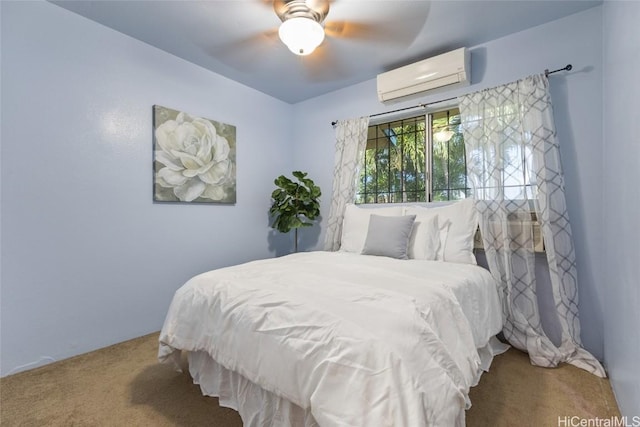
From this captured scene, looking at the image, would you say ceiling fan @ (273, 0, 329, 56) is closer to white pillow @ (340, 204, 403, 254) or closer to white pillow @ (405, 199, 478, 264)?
white pillow @ (340, 204, 403, 254)

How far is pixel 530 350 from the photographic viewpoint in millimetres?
2012

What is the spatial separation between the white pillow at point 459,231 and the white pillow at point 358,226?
421mm

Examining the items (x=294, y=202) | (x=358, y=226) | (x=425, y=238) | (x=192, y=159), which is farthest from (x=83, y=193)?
(x=425, y=238)

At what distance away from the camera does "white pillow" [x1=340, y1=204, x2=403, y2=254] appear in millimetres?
2617

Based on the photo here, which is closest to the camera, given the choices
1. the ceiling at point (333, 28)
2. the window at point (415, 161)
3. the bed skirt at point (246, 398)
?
the bed skirt at point (246, 398)

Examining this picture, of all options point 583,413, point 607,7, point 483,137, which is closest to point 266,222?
point 483,137

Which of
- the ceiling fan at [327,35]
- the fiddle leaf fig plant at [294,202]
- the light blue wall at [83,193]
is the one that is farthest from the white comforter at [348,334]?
the ceiling fan at [327,35]

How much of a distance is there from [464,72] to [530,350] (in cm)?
220

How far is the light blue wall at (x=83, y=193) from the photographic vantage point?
186 centimetres

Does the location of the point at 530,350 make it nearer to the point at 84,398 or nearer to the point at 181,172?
the point at 84,398

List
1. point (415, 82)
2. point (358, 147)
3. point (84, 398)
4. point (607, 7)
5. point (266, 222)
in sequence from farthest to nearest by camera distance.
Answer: point (266, 222)
point (358, 147)
point (415, 82)
point (607, 7)
point (84, 398)

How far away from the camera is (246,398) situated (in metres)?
1.31

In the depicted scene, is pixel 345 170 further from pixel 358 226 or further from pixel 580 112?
pixel 580 112

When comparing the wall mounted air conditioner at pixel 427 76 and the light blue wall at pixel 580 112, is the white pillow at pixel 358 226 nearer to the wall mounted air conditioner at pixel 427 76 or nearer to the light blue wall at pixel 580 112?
the wall mounted air conditioner at pixel 427 76
